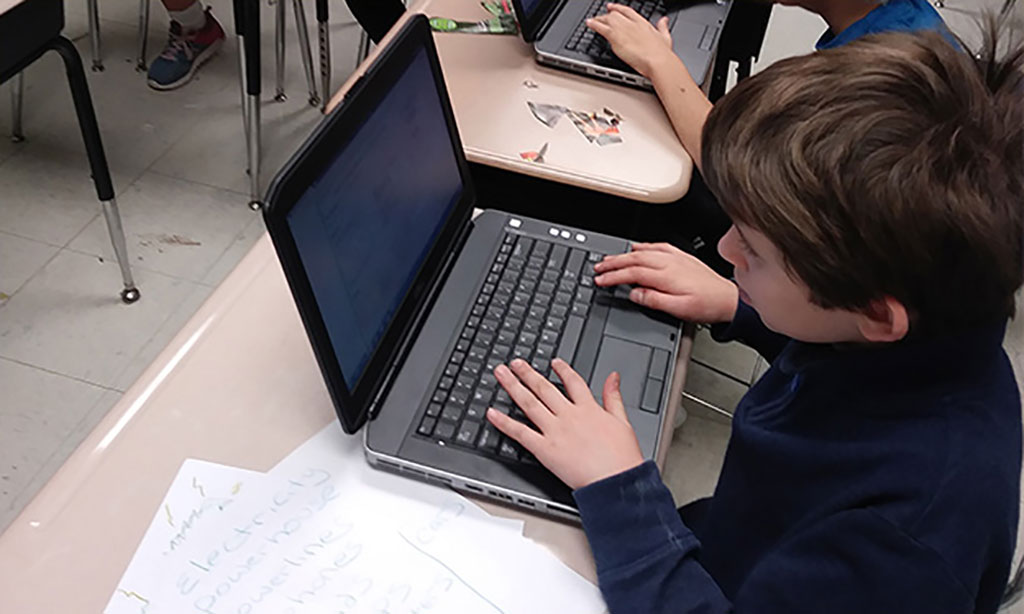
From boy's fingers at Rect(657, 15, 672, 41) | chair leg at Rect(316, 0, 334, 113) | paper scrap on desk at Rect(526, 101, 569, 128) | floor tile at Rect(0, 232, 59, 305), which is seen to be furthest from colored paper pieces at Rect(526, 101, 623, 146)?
floor tile at Rect(0, 232, 59, 305)

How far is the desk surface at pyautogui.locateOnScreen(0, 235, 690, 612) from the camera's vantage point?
63cm

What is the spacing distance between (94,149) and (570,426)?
1314 millimetres

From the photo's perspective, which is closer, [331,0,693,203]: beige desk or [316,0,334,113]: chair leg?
[331,0,693,203]: beige desk

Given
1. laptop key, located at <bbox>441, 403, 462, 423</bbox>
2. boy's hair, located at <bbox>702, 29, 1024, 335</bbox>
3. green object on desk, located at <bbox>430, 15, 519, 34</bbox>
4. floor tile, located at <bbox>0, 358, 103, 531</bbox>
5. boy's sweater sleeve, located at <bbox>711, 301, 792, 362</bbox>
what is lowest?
floor tile, located at <bbox>0, 358, 103, 531</bbox>

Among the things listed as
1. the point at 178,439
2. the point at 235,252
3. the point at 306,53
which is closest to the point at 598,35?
the point at 178,439

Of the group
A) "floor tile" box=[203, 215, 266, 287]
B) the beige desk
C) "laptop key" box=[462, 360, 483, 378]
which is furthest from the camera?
"floor tile" box=[203, 215, 266, 287]

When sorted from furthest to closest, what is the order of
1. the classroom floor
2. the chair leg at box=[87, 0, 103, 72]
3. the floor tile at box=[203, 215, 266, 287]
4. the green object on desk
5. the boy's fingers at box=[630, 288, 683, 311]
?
the chair leg at box=[87, 0, 103, 72]
the floor tile at box=[203, 215, 266, 287]
the classroom floor
the green object on desk
the boy's fingers at box=[630, 288, 683, 311]

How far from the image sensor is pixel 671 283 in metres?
0.91

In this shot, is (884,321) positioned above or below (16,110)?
above

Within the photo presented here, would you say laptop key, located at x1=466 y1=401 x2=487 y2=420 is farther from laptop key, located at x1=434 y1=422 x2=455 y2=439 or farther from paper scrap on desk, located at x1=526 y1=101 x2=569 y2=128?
paper scrap on desk, located at x1=526 y1=101 x2=569 y2=128

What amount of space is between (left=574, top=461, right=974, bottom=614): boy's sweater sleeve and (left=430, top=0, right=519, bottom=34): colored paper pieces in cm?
88

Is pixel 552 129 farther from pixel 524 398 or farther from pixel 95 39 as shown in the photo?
pixel 95 39

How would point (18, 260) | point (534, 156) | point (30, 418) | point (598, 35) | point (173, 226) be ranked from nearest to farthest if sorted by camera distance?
1. point (534, 156)
2. point (598, 35)
3. point (30, 418)
4. point (18, 260)
5. point (173, 226)

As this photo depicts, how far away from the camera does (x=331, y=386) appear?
2.22ft
